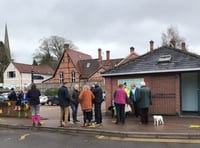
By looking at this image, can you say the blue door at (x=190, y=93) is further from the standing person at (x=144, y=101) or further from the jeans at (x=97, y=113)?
the jeans at (x=97, y=113)

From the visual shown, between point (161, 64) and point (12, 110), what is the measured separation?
8758mm

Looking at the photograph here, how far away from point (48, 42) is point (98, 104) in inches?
2503

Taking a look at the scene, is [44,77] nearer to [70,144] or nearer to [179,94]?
[179,94]

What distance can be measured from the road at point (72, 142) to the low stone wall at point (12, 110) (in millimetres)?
5123

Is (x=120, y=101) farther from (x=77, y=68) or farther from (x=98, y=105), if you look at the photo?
(x=77, y=68)

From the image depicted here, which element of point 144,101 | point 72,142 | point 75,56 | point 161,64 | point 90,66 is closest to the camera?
point 72,142

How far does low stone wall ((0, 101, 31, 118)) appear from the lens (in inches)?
642

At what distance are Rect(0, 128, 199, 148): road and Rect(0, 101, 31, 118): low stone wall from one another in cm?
512

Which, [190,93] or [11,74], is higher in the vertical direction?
[11,74]

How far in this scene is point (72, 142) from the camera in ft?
31.0

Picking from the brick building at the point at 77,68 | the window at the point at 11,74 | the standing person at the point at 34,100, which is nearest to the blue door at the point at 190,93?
the standing person at the point at 34,100

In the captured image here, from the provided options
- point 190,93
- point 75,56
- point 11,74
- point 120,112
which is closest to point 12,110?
point 120,112

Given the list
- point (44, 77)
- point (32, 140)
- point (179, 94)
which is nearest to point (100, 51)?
point (44, 77)

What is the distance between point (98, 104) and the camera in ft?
40.7
